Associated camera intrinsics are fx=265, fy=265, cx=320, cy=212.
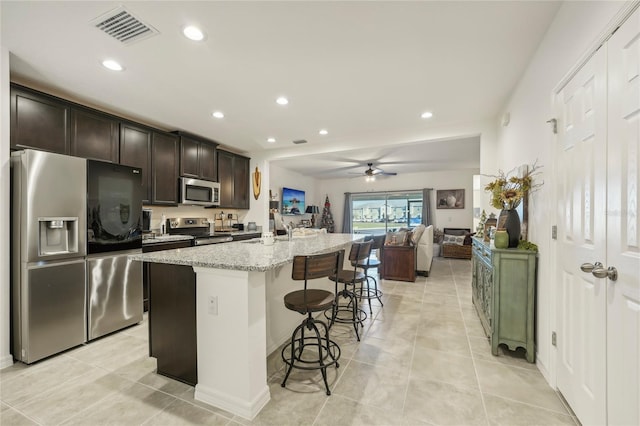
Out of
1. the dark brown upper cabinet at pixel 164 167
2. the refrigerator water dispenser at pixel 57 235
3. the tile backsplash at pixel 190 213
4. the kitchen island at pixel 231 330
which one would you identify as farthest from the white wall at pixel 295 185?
the kitchen island at pixel 231 330

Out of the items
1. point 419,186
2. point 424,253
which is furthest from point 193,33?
point 419,186

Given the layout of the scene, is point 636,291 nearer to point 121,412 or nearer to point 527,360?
point 527,360

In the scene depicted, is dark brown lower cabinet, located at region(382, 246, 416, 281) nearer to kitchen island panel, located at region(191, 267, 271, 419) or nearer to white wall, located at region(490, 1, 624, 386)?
white wall, located at region(490, 1, 624, 386)

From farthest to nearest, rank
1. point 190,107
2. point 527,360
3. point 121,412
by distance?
point 190,107 → point 527,360 → point 121,412

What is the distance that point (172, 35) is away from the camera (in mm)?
2027

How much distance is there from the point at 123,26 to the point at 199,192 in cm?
281

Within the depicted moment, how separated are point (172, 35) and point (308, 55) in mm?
1063

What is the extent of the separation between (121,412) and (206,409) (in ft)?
1.74

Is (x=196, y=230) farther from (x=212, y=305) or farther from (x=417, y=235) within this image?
(x=417, y=235)

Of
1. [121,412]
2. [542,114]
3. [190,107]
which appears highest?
[190,107]

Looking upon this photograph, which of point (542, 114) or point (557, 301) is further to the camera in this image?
point (542, 114)

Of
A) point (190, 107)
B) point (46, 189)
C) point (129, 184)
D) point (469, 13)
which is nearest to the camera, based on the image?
point (469, 13)

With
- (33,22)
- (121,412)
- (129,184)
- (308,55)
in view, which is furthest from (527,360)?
(33,22)

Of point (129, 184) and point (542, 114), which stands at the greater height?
point (542, 114)
